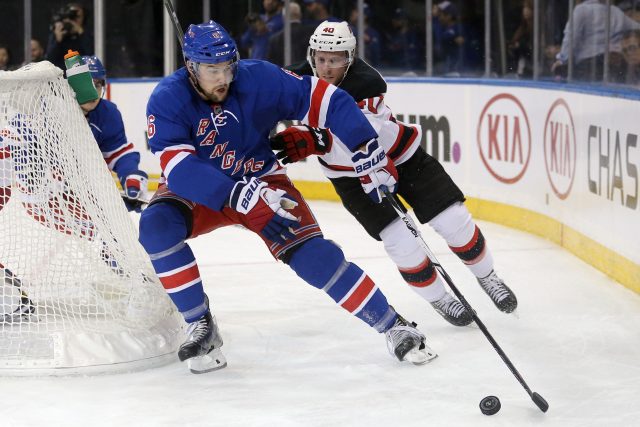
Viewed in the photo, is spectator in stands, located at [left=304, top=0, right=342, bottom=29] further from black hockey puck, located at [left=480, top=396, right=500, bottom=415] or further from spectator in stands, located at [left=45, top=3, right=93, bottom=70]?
black hockey puck, located at [left=480, top=396, right=500, bottom=415]

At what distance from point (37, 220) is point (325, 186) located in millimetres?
3761

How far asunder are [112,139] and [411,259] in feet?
4.10

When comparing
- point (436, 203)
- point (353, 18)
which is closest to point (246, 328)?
point (436, 203)

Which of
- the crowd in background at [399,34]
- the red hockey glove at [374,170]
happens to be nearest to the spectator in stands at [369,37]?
the crowd in background at [399,34]

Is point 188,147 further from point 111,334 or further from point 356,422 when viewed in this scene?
point 356,422

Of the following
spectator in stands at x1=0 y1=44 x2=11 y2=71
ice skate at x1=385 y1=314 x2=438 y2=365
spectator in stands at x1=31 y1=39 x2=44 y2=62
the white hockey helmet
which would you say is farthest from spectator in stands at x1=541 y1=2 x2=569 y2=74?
spectator in stands at x1=0 y1=44 x2=11 y2=71

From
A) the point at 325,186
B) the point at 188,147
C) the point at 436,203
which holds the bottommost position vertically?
the point at 325,186

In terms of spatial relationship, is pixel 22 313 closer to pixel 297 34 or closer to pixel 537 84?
pixel 537 84

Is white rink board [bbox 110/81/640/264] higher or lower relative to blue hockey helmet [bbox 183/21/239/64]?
lower

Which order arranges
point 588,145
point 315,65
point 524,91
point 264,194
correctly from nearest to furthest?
point 264,194
point 315,65
point 588,145
point 524,91

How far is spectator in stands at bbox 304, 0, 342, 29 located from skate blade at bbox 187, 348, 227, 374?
173 inches

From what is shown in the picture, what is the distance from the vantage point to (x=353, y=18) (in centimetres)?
732

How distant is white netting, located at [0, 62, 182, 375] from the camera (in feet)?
10.8

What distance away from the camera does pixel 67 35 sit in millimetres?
7750
